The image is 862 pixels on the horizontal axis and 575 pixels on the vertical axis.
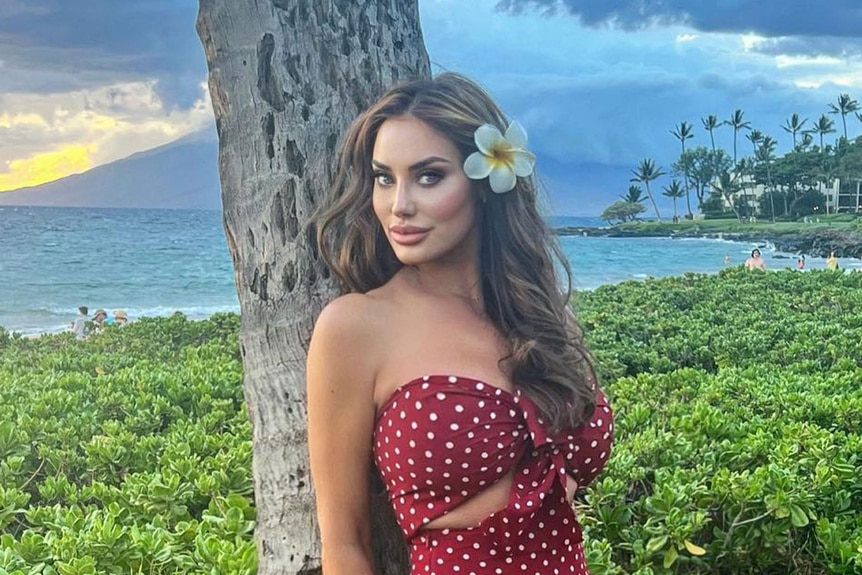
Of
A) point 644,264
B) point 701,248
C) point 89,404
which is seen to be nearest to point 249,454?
point 89,404

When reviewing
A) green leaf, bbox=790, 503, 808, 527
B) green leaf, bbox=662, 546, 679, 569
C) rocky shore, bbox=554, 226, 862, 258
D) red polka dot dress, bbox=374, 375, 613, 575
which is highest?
red polka dot dress, bbox=374, 375, 613, 575

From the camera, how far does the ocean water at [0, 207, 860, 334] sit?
16.8m

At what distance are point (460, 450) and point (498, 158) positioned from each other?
0.49 metres

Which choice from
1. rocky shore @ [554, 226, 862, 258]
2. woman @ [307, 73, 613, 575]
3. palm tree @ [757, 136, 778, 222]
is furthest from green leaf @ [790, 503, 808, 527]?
palm tree @ [757, 136, 778, 222]

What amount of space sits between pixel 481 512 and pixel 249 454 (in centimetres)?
133

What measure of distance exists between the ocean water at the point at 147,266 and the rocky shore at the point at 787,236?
1.21ft

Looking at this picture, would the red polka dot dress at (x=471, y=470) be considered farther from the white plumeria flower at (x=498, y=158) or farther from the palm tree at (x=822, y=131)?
the palm tree at (x=822, y=131)

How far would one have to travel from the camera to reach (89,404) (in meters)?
3.52

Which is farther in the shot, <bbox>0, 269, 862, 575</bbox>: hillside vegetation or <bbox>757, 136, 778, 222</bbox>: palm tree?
<bbox>757, 136, 778, 222</bbox>: palm tree

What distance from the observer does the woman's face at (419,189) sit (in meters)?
1.52

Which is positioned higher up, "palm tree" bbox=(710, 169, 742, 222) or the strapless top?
"palm tree" bbox=(710, 169, 742, 222)

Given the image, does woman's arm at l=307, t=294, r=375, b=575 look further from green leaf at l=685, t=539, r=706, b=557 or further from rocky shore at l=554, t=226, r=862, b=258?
rocky shore at l=554, t=226, r=862, b=258

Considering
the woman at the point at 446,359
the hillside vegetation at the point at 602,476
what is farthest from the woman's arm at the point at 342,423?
the hillside vegetation at the point at 602,476

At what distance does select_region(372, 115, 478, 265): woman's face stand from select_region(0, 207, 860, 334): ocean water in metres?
9.12
